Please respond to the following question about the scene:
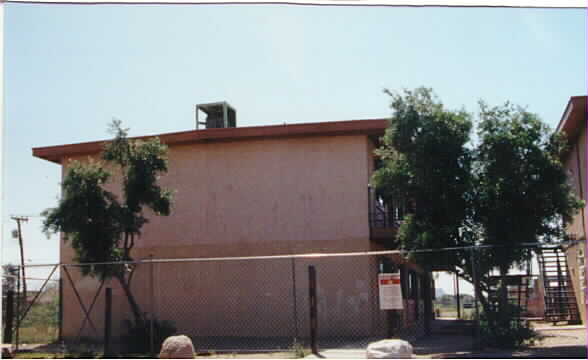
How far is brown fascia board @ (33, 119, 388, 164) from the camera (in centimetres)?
1828

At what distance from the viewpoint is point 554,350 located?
11844 millimetres

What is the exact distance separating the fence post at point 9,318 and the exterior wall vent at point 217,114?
25.0ft

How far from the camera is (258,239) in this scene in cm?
1897

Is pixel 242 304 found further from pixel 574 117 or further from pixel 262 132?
pixel 574 117

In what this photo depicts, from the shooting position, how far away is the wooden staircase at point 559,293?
67.7ft

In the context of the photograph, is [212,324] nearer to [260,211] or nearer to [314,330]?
[260,211]

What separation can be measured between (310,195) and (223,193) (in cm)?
263

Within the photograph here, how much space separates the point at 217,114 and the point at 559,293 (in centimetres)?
1199

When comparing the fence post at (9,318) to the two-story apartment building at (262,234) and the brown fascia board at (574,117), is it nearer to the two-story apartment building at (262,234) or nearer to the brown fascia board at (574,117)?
the two-story apartment building at (262,234)

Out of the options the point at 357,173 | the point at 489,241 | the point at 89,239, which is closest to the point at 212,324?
the point at 89,239

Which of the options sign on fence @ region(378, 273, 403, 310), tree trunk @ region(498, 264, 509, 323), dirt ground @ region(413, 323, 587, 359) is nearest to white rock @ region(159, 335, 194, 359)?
sign on fence @ region(378, 273, 403, 310)

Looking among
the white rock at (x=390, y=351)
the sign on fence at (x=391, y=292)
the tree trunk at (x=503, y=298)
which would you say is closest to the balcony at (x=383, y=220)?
the tree trunk at (x=503, y=298)

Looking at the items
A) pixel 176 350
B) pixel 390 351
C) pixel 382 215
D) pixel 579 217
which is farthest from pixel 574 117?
pixel 176 350

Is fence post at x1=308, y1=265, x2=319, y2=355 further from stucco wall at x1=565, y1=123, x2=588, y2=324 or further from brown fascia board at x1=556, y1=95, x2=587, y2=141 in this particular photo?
brown fascia board at x1=556, y1=95, x2=587, y2=141
